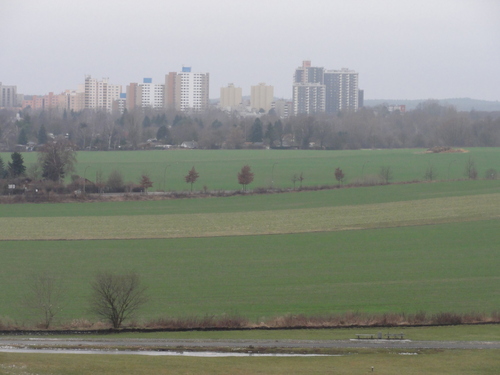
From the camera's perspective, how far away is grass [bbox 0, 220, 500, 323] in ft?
97.3

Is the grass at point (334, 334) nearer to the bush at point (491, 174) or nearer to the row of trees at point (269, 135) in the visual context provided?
the bush at point (491, 174)

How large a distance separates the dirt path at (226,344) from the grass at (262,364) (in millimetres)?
1029

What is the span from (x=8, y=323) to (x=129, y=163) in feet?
258

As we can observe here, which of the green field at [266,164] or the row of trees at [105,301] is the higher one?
the green field at [266,164]

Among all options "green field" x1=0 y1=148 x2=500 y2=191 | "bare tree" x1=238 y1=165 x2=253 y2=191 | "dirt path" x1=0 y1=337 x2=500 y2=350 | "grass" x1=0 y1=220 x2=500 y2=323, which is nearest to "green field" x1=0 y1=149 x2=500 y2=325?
"grass" x1=0 y1=220 x2=500 y2=323

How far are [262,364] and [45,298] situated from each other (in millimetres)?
11898

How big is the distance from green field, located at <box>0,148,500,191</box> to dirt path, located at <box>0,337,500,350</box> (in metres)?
53.4

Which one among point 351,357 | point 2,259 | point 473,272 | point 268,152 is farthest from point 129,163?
point 351,357

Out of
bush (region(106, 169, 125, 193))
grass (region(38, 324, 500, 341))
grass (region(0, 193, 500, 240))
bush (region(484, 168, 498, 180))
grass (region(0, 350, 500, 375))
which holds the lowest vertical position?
grass (region(38, 324, 500, 341))

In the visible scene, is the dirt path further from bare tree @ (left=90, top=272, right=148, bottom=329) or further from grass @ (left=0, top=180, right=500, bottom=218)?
grass @ (left=0, top=180, right=500, bottom=218)

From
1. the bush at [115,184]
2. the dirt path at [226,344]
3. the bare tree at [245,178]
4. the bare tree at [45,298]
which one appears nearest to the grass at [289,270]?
the bare tree at [45,298]

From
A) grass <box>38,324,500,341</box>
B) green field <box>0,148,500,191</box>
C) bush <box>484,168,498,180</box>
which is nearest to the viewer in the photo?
grass <box>38,324,500,341</box>

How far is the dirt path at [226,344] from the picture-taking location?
75.2 feet

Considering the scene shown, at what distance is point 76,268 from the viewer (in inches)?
1441
